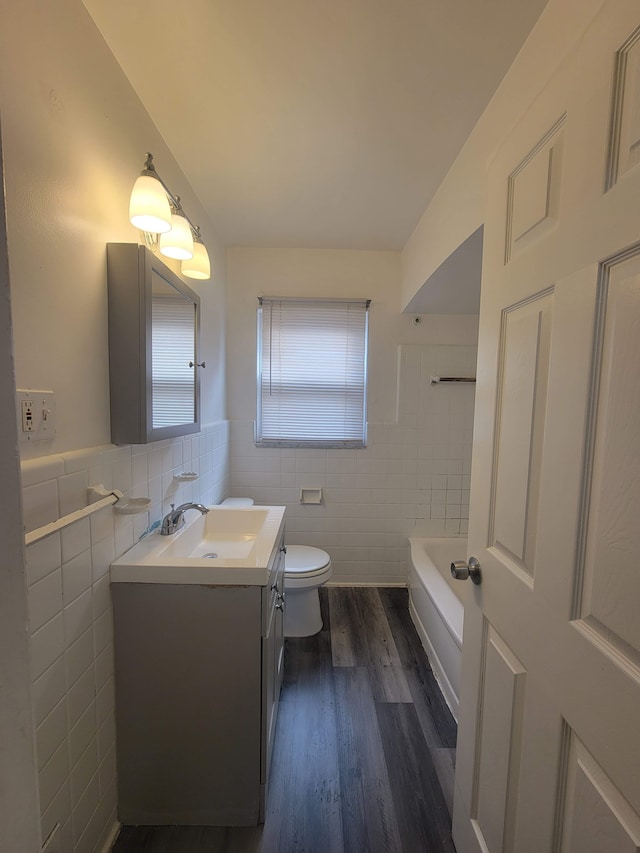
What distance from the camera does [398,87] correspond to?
117 centimetres

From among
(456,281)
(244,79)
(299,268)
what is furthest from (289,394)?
(244,79)

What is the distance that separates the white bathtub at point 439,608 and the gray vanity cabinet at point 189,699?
0.74 meters

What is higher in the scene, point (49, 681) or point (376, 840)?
point (49, 681)

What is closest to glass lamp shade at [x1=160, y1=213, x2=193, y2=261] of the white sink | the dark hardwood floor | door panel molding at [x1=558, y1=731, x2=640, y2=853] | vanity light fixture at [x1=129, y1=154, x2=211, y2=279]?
vanity light fixture at [x1=129, y1=154, x2=211, y2=279]

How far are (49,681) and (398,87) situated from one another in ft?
6.66

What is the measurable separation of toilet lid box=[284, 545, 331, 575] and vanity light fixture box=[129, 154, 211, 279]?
1.57 m

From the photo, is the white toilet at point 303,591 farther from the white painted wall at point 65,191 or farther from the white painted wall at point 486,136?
the white painted wall at point 486,136

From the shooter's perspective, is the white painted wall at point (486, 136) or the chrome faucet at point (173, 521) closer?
the white painted wall at point (486, 136)

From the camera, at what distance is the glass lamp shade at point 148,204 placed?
1.02 m

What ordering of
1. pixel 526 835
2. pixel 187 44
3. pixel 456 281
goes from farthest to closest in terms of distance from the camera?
pixel 456 281 → pixel 187 44 → pixel 526 835

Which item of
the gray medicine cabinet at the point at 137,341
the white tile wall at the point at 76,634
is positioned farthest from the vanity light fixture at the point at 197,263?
the white tile wall at the point at 76,634

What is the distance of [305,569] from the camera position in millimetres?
1900

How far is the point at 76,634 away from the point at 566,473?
1220 millimetres

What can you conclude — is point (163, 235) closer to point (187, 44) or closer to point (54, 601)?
point (187, 44)
